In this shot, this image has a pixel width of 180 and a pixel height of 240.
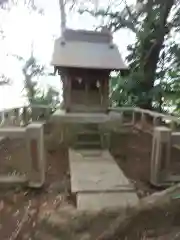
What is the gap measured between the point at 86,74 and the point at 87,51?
789 millimetres

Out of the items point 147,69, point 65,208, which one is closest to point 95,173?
point 65,208

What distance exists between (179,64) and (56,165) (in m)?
5.84

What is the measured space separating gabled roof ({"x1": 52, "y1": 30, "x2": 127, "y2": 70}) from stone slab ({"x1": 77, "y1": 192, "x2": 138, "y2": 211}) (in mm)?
3625

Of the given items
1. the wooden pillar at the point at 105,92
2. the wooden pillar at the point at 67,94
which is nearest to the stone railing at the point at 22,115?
the wooden pillar at the point at 67,94

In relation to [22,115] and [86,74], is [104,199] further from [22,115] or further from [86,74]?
[22,115]

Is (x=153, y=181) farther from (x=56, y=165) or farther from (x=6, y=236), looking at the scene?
(x=6, y=236)

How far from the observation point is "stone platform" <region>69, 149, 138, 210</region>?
12.0ft

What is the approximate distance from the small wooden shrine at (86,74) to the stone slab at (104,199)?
11.9ft

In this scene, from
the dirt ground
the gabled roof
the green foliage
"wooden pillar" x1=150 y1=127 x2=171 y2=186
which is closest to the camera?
the dirt ground

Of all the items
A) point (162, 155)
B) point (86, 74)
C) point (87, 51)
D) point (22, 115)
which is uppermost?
point (87, 51)

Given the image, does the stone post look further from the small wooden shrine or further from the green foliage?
the green foliage

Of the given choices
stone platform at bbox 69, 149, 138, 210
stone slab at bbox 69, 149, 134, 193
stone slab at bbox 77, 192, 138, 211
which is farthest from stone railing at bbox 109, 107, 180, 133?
stone slab at bbox 77, 192, 138, 211

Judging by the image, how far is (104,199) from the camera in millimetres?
3770

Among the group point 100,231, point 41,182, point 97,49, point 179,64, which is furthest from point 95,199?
point 179,64
